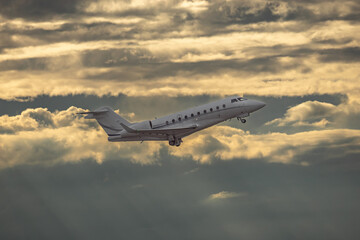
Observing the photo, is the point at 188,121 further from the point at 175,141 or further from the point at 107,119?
the point at 107,119

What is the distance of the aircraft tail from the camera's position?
8960 centimetres

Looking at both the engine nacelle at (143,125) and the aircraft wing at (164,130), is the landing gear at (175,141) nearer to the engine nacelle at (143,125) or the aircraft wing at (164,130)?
the aircraft wing at (164,130)

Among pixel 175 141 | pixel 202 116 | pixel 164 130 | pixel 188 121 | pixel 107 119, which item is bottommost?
pixel 175 141

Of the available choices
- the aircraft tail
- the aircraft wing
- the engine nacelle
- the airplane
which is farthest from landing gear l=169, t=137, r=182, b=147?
the aircraft tail

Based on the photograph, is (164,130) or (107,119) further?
(107,119)

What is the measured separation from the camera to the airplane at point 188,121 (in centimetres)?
8025

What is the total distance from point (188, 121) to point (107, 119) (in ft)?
58.4

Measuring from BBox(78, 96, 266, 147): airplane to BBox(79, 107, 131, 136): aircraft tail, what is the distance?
3248mm

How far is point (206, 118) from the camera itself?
80812 mm

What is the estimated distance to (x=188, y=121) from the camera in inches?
3211

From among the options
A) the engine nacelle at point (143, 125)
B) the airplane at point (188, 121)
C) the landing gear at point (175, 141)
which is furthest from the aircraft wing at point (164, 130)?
the landing gear at point (175, 141)

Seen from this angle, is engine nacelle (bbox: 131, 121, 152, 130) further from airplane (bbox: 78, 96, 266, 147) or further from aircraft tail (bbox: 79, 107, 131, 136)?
aircraft tail (bbox: 79, 107, 131, 136)

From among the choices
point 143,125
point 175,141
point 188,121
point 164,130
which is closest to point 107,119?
point 143,125

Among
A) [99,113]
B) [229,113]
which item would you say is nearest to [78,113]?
[99,113]
